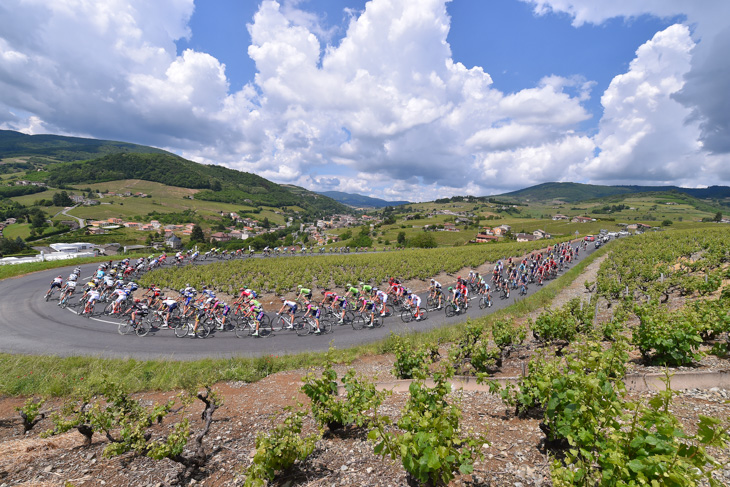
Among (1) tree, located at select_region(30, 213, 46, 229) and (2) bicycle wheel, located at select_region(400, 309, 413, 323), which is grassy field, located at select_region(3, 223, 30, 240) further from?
(2) bicycle wheel, located at select_region(400, 309, 413, 323)

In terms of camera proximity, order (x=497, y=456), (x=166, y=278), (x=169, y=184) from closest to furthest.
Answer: (x=497, y=456)
(x=166, y=278)
(x=169, y=184)

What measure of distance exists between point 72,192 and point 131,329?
184913 millimetres

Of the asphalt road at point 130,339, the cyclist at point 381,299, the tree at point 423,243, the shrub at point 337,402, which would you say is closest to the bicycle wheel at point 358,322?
the asphalt road at point 130,339

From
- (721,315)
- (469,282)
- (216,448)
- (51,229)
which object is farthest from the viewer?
(51,229)

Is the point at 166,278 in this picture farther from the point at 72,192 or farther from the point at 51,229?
the point at 72,192

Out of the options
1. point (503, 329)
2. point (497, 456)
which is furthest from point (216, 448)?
point (503, 329)

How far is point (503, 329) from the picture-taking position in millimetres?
9969

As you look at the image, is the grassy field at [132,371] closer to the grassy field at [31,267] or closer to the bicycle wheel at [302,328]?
the bicycle wheel at [302,328]

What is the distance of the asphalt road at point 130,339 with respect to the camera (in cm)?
1451

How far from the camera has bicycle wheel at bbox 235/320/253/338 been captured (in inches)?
676

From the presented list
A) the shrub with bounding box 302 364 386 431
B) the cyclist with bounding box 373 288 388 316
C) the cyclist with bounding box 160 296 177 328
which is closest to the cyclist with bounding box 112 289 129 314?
the cyclist with bounding box 160 296 177 328

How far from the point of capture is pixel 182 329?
16.9m

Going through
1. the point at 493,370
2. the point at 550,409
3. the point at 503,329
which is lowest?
the point at 493,370

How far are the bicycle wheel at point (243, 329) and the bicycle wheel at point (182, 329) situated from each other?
251cm
